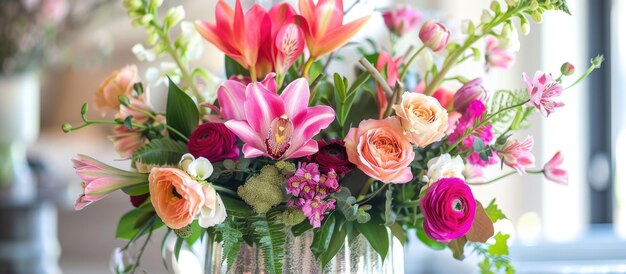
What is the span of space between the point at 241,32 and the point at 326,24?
0.22 ft

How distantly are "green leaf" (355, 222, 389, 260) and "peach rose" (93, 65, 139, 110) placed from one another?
247 millimetres

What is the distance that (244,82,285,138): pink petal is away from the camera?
25.6 inches

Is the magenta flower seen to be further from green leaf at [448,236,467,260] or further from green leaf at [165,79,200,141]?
green leaf at [165,79,200,141]

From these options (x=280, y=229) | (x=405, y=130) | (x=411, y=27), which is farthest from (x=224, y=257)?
(x=411, y=27)

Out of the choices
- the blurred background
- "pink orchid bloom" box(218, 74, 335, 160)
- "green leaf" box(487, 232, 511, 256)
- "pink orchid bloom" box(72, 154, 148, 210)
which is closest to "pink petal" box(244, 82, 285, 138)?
"pink orchid bloom" box(218, 74, 335, 160)

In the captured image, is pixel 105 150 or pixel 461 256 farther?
pixel 105 150

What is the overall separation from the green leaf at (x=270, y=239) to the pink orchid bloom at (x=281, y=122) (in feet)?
0.17

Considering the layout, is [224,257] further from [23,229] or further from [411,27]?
[23,229]

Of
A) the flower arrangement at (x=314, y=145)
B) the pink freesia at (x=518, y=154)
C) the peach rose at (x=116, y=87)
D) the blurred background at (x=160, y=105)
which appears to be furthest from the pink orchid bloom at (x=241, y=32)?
the blurred background at (x=160, y=105)

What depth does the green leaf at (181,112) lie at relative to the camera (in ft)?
2.43

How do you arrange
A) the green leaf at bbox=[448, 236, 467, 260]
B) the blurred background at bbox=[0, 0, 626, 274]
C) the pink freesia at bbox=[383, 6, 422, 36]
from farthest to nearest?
1. the blurred background at bbox=[0, 0, 626, 274]
2. the pink freesia at bbox=[383, 6, 422, 36]
3. the green leaf at bbox=[448, 236, 467, 260]

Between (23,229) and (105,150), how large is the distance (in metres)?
1.58

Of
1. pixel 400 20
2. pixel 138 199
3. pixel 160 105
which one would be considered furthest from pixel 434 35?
pixel 160 105

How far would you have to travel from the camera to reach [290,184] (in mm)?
654
